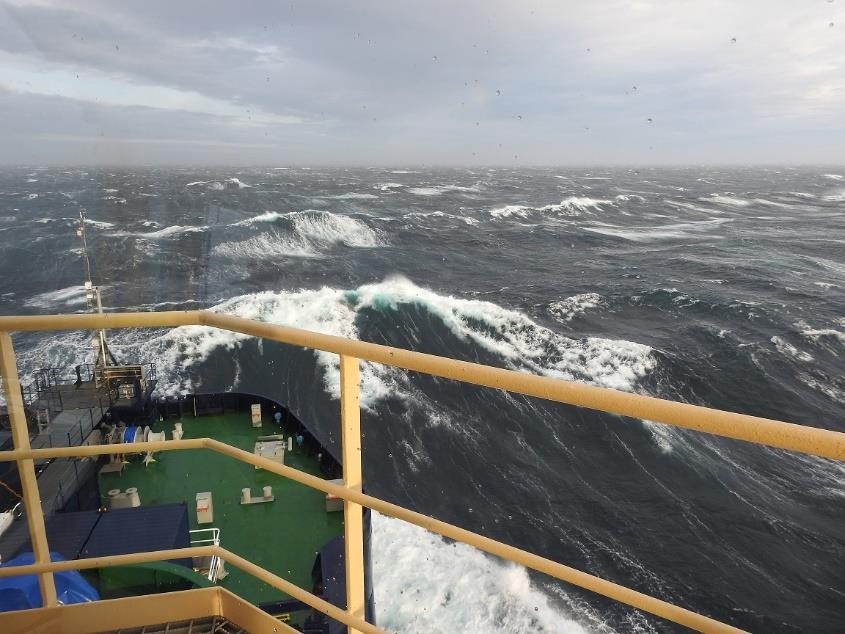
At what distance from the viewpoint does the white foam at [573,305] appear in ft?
79.6

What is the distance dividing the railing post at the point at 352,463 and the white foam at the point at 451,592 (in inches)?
347

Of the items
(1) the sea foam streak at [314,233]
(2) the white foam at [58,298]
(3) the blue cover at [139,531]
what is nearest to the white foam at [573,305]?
(1) the sea foam streak at [314,233]

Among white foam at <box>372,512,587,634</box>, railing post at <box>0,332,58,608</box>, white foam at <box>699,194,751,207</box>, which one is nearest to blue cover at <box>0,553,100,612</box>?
railing post at <box>0,332,58,608</box>

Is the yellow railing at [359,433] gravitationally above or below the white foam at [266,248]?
above

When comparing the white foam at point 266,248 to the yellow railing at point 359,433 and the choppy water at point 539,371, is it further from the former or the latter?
the yellow railing at point 359,433

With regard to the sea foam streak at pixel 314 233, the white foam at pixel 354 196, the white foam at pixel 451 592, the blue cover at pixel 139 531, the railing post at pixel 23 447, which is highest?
the white foam at pixel 354 196

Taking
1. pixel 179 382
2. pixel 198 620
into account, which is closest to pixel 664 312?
pixel 179 382

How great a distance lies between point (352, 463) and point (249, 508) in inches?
286

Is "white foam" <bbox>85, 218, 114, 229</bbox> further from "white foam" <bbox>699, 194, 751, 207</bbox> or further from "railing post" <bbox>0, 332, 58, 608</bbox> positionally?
"white foam" <bbox>699, 194, 751, 207</bbox>

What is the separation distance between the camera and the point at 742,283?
3002cm

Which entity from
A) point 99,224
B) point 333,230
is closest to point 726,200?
point 333,230

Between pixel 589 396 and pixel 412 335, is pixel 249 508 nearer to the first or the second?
pixel 589 396

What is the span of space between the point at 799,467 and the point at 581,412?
5.79 m

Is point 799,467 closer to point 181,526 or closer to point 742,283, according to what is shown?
point 181,526
